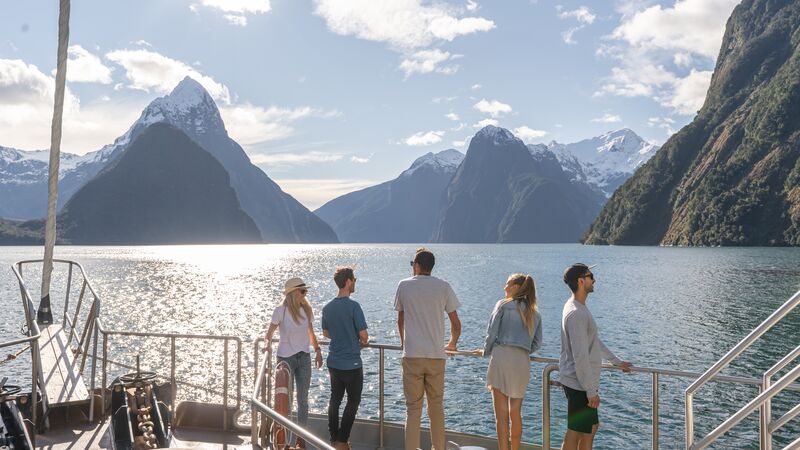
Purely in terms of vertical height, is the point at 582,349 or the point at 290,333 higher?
the point at 582,349

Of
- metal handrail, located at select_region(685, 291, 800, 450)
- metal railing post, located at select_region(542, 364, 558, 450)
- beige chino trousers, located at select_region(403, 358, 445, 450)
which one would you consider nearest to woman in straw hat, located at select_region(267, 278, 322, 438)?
beige chino trousers, located at select_region(403, 358, 445, 450)

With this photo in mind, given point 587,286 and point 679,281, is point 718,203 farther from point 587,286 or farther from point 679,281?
point 587,286

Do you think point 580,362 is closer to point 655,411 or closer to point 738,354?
point 655,411

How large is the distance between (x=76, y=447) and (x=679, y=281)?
74489 millimetres

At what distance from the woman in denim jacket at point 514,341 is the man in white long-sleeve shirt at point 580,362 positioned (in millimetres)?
492

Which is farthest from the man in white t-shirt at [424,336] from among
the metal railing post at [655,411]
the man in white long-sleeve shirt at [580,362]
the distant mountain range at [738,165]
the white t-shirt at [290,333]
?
the distant mountain range at [738,165]

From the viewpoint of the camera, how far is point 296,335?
695 centimetres

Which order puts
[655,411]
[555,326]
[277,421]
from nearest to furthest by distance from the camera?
[277,421] < [655,411] < [555,326]

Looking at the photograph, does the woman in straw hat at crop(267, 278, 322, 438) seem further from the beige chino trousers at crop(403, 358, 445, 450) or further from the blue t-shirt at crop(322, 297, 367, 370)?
the beige chino trousers at crop(403, 358, 445, 450)

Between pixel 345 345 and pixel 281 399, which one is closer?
pixel 281 399

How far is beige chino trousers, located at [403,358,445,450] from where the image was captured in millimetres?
6297

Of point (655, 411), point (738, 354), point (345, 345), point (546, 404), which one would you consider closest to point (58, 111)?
point (345, 345)

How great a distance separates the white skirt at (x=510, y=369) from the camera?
6.18 m

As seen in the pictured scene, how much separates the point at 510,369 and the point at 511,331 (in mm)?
388
